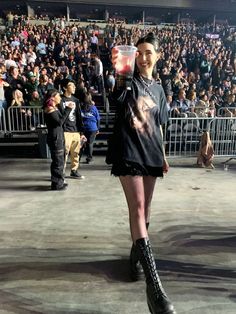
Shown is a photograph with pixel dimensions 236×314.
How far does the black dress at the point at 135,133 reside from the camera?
2563mm

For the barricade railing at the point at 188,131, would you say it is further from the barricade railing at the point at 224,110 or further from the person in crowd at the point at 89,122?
the person in crowd at the point at 89,122

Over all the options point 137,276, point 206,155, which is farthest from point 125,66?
point 206,155

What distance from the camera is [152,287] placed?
7.96ft

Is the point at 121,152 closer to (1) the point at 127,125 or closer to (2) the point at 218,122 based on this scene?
(1) the point at 127,125

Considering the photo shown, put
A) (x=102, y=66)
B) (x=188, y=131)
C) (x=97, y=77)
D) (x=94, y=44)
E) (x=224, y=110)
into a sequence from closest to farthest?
(x=188, y=131) → (x=224, y=110) → (x=97, y=77) → (x=102, y=66) → (x=94, y=44)

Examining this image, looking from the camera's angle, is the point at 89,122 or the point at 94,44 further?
the point at 94,44

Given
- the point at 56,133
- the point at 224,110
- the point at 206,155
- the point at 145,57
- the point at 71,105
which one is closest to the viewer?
the point at 145,57

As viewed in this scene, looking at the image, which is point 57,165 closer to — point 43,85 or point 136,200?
point 136,200

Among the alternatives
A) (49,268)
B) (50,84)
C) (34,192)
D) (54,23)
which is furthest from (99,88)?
(54,23)

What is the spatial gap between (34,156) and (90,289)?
20.2 feet

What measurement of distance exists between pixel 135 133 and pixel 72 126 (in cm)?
380

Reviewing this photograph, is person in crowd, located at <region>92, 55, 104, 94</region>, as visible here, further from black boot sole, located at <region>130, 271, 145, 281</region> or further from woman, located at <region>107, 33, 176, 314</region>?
black boot sole, located at <region>130, 271, 145, 281</region>

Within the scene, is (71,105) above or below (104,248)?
above

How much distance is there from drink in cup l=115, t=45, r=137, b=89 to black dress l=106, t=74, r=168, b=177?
0.22 feet
